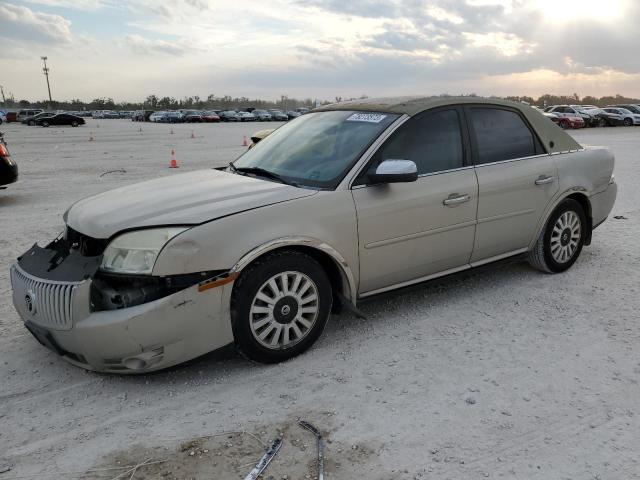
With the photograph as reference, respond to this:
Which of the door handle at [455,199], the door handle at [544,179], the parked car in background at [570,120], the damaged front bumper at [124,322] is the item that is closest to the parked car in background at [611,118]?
the parked car in background at [570,120]

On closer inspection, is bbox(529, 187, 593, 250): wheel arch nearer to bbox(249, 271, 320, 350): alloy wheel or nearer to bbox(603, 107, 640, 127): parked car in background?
bbox(249, 271, 320, 350): alloy wheel

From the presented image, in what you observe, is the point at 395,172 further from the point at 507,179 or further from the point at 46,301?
the point at 46,301

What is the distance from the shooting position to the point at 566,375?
3.31 m

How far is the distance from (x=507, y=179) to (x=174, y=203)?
8.66 ft

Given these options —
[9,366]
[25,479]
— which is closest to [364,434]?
[25,479]

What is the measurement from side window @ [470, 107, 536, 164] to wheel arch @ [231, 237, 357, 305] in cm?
154

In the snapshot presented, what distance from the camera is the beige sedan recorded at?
307 cm

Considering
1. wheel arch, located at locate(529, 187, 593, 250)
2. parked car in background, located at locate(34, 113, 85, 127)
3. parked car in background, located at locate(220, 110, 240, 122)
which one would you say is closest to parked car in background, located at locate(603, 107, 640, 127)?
parked car in background, located at locate(220, 110, 240, 122)

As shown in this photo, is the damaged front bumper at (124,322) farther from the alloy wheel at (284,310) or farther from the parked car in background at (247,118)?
the parked car in background at (247,118)

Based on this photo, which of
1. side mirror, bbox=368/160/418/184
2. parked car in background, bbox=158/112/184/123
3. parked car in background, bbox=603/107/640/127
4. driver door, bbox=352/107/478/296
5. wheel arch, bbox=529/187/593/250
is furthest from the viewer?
parked car in background, bbox=158/112/184/123

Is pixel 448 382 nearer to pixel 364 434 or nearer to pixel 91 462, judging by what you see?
pixel 364 434

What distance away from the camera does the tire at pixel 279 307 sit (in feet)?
10.7

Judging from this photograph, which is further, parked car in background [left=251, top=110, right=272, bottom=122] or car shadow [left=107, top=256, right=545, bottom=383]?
parked car in background [left=251, top=110, right=272, bottom=122]

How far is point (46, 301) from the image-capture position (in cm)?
315
